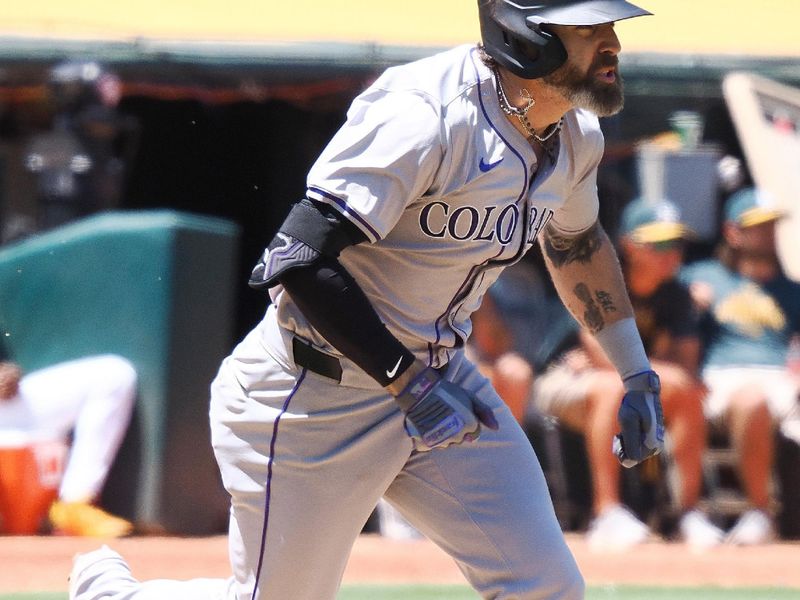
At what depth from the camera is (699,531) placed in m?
6.39

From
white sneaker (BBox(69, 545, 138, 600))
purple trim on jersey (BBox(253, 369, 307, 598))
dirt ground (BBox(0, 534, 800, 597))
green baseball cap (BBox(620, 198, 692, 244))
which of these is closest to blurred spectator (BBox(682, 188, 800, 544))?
green baseball cap (BBox(620, 198, 692, 244))

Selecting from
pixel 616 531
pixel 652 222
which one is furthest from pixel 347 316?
pixel 652 222

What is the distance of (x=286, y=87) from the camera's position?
6.81m

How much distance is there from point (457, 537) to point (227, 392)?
1.99 feet

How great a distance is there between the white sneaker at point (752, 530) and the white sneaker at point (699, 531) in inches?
2.6

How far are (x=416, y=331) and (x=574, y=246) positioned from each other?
2.10ft

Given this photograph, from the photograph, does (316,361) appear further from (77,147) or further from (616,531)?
(77,147)

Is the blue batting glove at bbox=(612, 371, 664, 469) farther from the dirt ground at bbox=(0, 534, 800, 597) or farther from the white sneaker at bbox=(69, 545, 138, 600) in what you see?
the dirt ground at bbox=(0, 534, 800, 597)

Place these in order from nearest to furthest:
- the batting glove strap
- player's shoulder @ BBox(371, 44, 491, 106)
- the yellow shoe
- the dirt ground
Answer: the batting glove strap, player's shoulder @ BBox(371, 44, 491, 106), the dirt ground, the yellow shoe

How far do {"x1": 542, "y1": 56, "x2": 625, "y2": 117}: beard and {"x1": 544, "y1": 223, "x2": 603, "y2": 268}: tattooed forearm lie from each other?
0.53m

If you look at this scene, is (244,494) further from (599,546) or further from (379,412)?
(599,546)

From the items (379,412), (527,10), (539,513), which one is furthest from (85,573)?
(527,10)

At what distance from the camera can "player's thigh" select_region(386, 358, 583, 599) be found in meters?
3.07

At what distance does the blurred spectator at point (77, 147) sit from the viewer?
21.4 feet
